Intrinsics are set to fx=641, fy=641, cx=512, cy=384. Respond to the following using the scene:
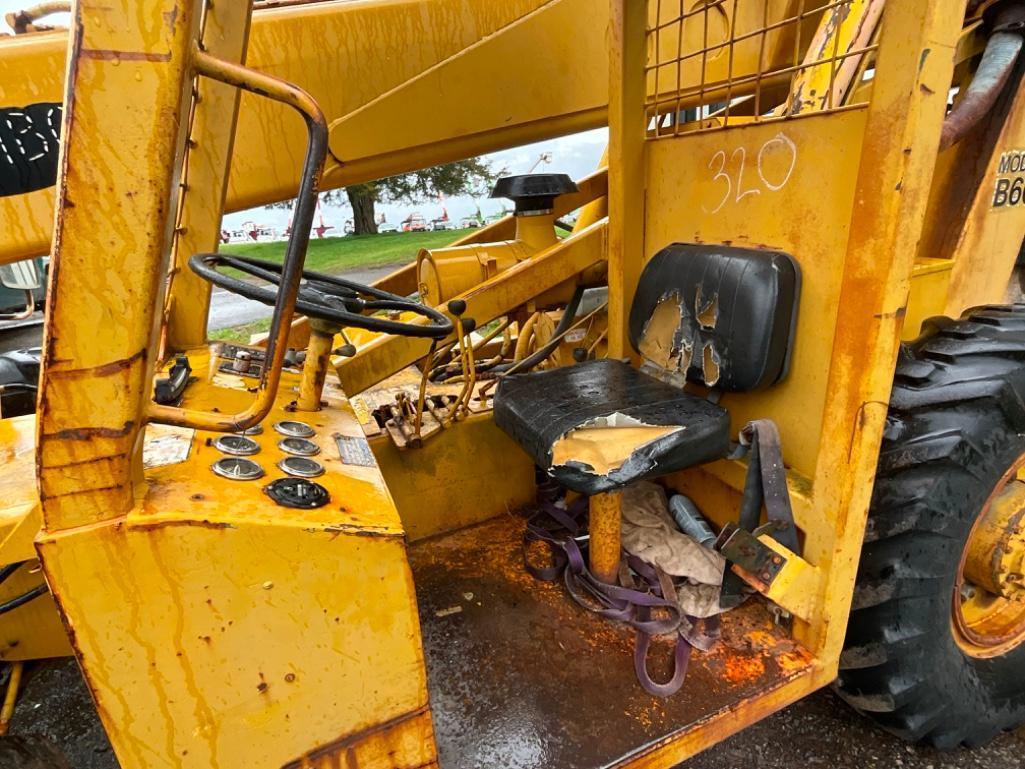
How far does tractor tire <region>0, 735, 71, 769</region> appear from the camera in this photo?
1.52 meters

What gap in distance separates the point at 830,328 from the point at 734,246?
36 cm

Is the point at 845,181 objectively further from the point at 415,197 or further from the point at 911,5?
the point at 415,197

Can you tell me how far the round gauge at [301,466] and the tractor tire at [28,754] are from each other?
109cm

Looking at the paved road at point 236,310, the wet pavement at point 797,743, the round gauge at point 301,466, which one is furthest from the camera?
the paved road at point 236,310

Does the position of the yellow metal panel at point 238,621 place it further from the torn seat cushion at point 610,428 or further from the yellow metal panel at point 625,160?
the yellow metal panel at point 625,160

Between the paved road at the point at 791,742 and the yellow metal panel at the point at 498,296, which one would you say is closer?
the paved road at the point at 791,742

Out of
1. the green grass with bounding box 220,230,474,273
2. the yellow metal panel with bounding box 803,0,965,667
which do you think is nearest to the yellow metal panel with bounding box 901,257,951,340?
the yellow metal panel with bounding box 803,0,965,667

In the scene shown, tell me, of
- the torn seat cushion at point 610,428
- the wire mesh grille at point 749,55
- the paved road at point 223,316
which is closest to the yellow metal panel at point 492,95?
the wire mesh grille at point 749,55

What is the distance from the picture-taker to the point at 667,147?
74.5 inches

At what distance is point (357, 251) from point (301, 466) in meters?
16.3

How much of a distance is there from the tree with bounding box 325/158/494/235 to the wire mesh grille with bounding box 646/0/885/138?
19.5 meters

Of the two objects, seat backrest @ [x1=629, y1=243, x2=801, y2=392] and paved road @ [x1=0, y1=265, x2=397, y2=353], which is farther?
paved road @ [x1=0, y1=265, x2=397, y2=353]

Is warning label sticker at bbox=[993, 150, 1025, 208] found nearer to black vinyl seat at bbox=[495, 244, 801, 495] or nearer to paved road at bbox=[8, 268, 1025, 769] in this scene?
black vinyl seat at bbox=[495, 244, 801, 495]

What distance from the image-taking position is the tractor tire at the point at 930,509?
57.4 inches
